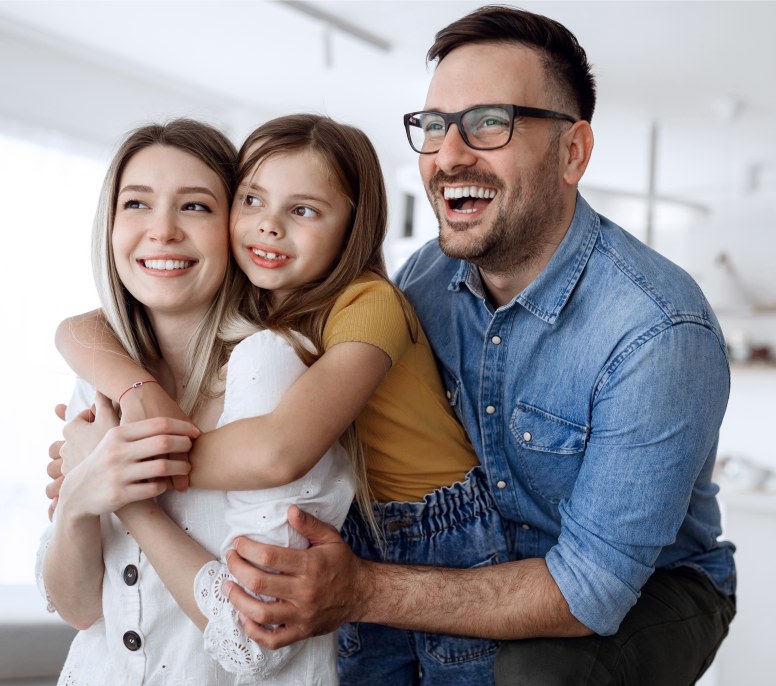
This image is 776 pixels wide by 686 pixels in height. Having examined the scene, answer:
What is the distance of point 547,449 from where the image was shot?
5.08ft

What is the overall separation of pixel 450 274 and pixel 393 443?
1.58ft

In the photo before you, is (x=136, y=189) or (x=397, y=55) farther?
(x=397, y=55)

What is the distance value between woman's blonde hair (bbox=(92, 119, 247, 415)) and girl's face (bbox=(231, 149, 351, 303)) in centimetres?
6

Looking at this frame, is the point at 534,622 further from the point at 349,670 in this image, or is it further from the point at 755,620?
the point at 755,620

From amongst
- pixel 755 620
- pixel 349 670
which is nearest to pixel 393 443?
pixel 349 670

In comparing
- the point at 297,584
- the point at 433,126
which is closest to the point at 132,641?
the point at 297,584

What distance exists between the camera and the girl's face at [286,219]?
1459mm

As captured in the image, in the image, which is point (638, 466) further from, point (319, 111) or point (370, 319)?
point (319, 111)

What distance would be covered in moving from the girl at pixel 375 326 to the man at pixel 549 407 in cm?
9

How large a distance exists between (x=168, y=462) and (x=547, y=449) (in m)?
0.73

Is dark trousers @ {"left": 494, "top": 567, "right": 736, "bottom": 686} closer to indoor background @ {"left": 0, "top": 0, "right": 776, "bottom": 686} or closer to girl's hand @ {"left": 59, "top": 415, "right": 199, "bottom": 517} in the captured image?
girl's hand @ {"left": 59, "top": 415, "right": 199, "bottom": 517}

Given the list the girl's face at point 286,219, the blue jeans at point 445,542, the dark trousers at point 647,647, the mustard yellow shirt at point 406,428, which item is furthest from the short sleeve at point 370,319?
the dark trousers at point 647,647

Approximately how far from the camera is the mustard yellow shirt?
4.84 ft

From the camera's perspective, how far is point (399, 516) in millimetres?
1537
